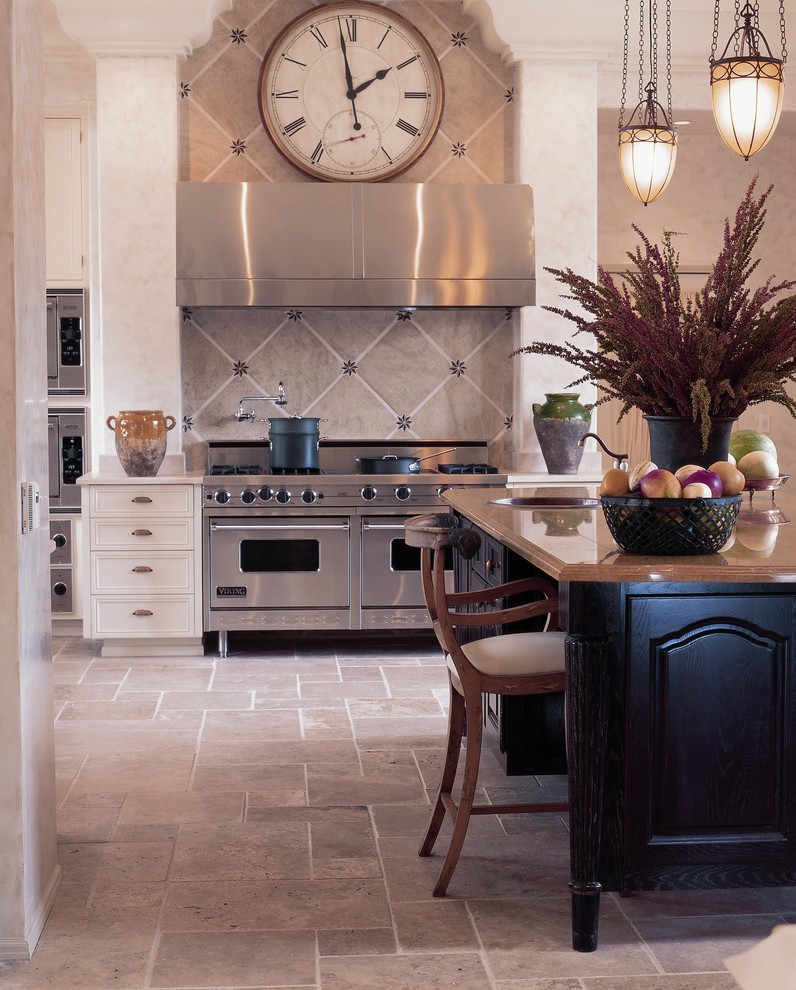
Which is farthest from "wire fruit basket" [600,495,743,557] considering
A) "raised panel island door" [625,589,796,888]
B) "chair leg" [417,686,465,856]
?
A: "chair leg" [417,686,465,856]

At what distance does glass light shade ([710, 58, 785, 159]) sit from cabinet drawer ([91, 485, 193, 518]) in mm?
3104

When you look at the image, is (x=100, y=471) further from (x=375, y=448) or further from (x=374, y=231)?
(x=374, y=231)

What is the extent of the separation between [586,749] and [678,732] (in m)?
0.21

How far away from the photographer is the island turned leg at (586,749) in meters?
2.51

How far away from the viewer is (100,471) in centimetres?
588

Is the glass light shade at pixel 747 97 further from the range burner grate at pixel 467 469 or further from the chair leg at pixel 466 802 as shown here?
the range burner grate at pixel 467 469

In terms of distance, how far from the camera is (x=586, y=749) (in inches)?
99.7

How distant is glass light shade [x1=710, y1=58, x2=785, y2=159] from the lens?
3271 millimetres

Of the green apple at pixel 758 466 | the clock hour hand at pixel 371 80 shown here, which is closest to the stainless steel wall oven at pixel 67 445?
the clock hour hand at pixel 371 80

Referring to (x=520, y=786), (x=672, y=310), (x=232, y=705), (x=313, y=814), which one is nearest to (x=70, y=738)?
(x=232, y=705)

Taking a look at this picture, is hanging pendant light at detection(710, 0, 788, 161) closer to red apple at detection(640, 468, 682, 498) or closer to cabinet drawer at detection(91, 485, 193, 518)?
red apple at detection(640, 468, 682, 498)

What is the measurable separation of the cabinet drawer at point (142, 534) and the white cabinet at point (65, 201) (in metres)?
1.39

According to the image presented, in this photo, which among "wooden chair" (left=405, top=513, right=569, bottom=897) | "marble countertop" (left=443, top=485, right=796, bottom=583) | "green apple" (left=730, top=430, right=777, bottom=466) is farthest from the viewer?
"green apple" (left=730, top=430, right=777, bottom=466)

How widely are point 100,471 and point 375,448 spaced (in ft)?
4.59
